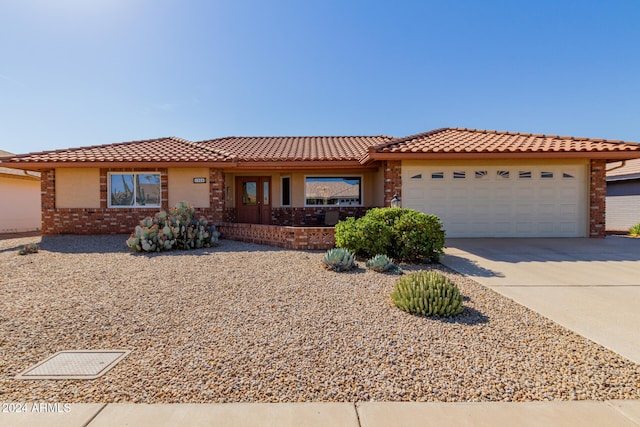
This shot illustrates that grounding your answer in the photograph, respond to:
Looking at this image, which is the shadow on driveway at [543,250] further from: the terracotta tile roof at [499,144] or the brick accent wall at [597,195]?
the terracotta tile roof at [499,144]

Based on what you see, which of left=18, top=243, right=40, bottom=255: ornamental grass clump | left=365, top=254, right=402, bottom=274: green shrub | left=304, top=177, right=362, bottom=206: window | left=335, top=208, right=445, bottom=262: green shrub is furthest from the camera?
left=304, top=177, right=362, bottom=206: window

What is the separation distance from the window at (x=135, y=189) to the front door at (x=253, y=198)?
11.6 ft

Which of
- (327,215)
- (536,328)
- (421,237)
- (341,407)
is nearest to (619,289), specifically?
(536,328)

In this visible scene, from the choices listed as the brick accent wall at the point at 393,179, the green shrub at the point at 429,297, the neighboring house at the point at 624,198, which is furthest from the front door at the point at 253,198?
the neighboring house at the point at 624,198

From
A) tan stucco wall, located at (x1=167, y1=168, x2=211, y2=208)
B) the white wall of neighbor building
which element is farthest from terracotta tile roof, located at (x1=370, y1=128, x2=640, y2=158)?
the white wall of neighbor building

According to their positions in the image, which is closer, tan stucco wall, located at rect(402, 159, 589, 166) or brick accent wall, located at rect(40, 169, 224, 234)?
tan stucco wall, located at rect(402, 159, 589, 166)

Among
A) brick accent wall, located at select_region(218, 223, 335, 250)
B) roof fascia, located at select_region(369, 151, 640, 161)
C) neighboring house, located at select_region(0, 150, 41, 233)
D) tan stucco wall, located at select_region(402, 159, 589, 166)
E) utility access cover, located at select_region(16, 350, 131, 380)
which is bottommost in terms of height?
utility access cover, located at select_region(16, 350, 131, 380)

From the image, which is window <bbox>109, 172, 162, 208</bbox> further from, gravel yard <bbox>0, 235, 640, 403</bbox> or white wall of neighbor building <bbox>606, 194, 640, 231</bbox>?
white wall of neighbor building <bbox>606, 194, 640, 231</bbox>

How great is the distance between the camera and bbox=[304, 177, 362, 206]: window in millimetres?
14188

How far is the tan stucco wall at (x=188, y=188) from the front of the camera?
12070mm

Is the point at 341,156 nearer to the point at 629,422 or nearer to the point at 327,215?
the point at 327,215

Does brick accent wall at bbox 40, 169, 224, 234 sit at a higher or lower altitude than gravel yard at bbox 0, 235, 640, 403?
higher

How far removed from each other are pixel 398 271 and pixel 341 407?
4183mm

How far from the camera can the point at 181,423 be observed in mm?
2211
